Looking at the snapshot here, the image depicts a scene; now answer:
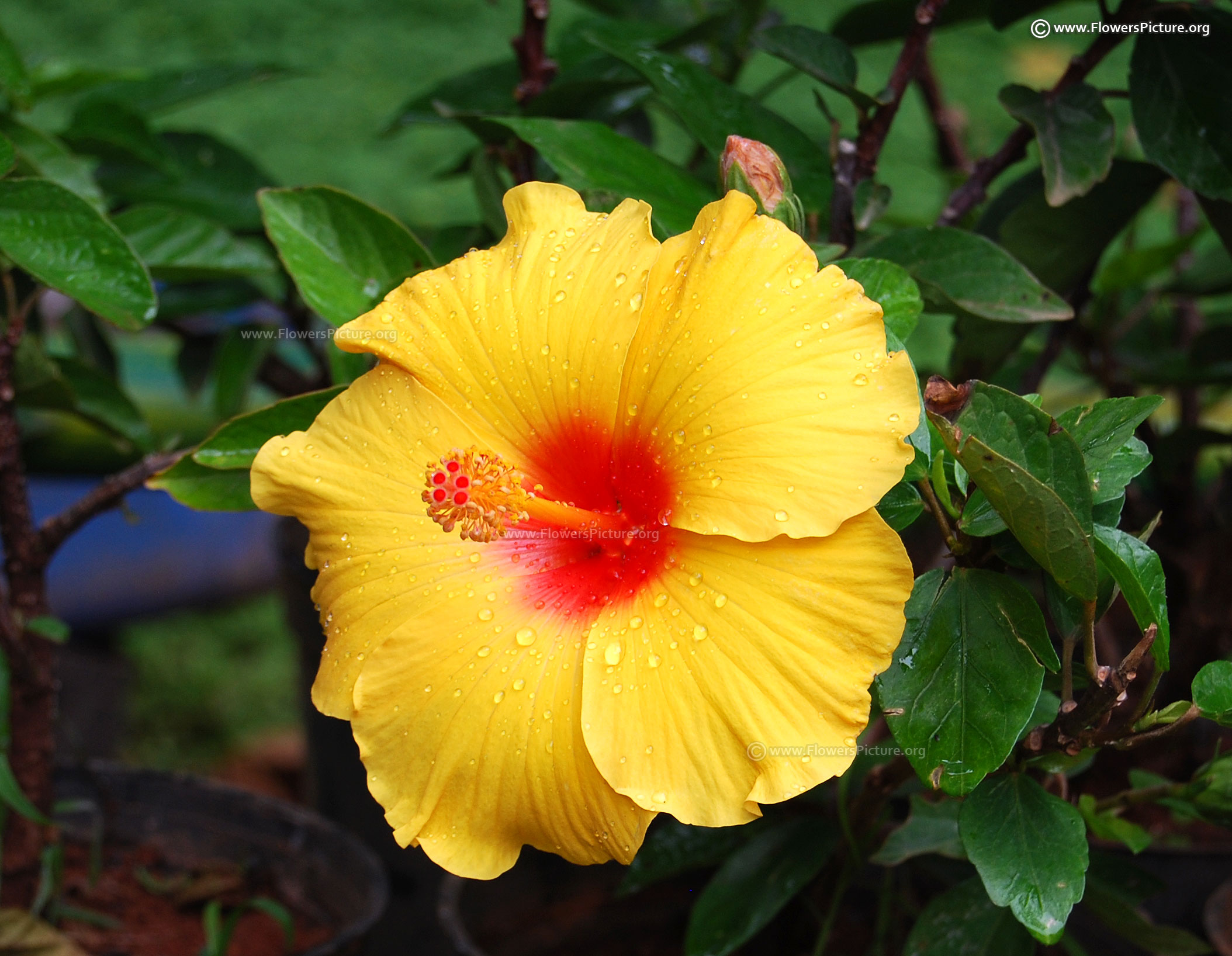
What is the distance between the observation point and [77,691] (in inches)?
89.0

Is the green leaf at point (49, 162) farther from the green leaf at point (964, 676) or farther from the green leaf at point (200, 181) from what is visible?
the green leaf at point (964, 676)

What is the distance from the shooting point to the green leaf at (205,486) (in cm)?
86

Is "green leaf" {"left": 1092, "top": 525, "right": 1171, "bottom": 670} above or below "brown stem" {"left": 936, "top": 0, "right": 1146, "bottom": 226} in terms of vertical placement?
below

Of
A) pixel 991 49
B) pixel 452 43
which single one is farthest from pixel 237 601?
pixel 991 49

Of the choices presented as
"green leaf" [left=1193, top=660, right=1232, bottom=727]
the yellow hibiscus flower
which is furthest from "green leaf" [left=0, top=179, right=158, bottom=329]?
"green leaf" [left=1193, top=660, right=1232, bottom=727]

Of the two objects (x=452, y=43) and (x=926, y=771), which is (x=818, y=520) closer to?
(x=926, y=771)

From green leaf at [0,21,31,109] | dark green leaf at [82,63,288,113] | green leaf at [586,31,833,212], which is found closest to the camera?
green leaf at [586,31,833,212]

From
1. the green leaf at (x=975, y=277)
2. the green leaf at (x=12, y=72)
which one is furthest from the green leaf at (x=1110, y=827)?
the green leaf at (x=12, y=72)

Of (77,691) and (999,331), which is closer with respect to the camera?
(999,331)

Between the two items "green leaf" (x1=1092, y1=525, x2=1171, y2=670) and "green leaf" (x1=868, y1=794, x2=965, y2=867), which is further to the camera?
"green leaf" (x1=868, y1=794, x2=965, y2=867)

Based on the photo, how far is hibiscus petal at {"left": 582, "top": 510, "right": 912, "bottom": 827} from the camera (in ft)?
1.94

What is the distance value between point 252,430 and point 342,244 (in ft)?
0.58

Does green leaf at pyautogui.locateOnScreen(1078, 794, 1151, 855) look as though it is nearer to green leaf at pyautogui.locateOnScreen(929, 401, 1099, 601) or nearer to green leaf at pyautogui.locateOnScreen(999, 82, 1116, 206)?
green leaf at pyautogui.locateOnScreen(929, 401, 1099, 601)

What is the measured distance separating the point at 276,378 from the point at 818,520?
1.08m
